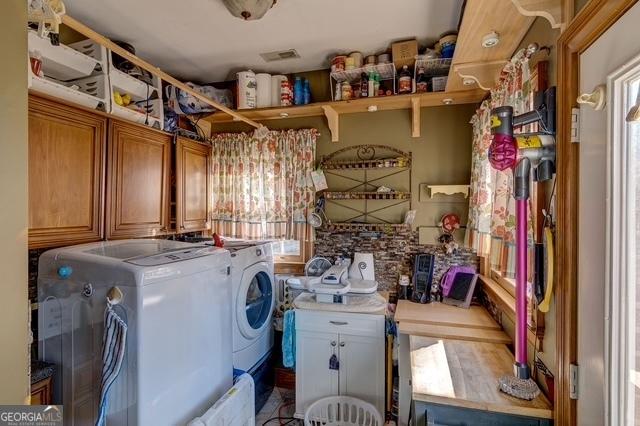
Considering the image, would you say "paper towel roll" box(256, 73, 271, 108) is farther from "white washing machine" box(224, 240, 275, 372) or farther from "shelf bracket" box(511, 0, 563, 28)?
"shelf bracket" box(511, 0, 563, 28)

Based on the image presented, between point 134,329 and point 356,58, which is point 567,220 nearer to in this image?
point 134,329

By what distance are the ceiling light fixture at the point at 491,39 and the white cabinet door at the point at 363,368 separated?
1747 mm

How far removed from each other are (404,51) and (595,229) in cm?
180

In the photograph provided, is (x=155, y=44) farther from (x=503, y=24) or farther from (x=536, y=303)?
(x=536, y=303)

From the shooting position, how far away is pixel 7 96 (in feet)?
2.07

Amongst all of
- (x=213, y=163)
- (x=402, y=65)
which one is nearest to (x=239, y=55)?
(x=213, y=163)

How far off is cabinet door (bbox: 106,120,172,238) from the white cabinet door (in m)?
1.59

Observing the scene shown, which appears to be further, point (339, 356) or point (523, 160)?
point (339, 356)

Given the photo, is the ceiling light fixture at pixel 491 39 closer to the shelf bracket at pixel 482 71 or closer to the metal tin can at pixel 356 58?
the shelf bracket at pixel 482 71

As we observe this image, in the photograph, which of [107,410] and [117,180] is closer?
[107,410]

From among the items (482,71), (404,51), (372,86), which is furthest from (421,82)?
(482,71)


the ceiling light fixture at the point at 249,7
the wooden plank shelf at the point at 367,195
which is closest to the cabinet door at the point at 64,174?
the ceiling light fixture at the point at 249,7

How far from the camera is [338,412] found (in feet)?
6.86

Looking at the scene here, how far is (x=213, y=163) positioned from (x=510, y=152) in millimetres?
2485
